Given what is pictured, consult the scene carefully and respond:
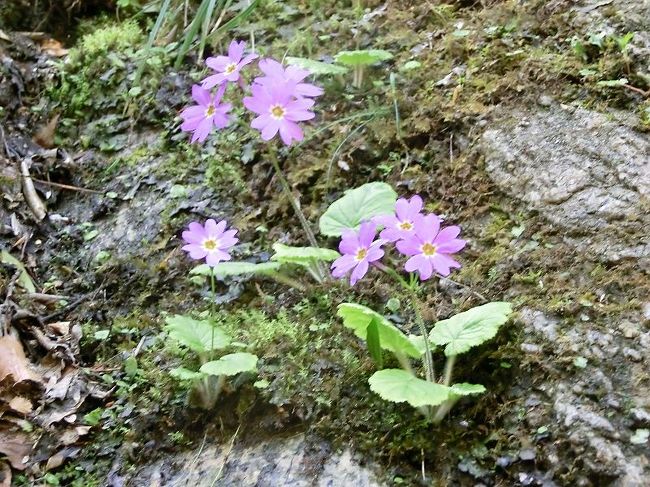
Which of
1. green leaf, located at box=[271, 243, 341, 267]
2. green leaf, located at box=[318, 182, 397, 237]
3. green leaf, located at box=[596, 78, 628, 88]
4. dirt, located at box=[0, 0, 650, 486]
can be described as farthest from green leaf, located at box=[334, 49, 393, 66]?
green leaf, located at box=[271, 243, 341, 267]

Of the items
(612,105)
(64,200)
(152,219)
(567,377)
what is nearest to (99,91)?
(64,200)

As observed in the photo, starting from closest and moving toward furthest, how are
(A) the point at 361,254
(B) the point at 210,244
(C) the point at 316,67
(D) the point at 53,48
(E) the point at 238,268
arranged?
(A) the point at 361,254 < (B) the point at 210,244 < (E) the point at 238,268 < (C) the point at 316,67 < (D) the point at 53,48

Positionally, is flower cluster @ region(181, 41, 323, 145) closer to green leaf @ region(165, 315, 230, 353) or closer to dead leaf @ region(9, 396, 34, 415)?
green leaf @ region(165, 315, 230, 353)

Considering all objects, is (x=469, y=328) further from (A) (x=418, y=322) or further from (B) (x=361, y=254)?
(B) (x=361, y=254)

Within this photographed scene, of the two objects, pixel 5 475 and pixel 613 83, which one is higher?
pixel 613 83

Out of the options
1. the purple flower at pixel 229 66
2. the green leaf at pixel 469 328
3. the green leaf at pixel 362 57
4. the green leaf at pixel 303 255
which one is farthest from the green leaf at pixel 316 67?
the green leaf at pixel 469 328

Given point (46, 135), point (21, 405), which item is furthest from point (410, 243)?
point (46, 135)

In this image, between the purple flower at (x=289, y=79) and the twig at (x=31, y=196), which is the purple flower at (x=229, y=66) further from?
the twig at (x=31, y=196)

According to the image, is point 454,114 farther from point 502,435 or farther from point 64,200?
point 64,200
